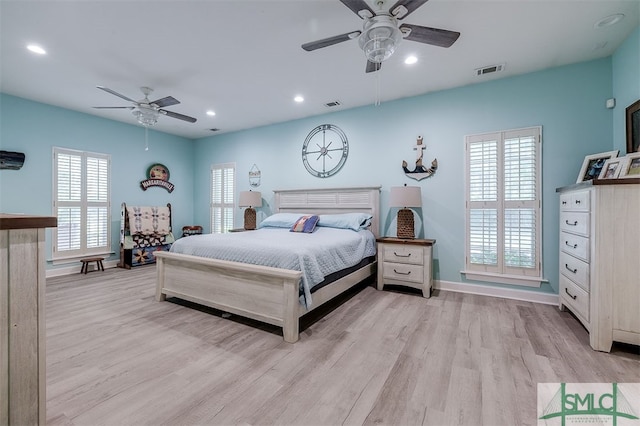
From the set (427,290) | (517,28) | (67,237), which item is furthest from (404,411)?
(67,237)

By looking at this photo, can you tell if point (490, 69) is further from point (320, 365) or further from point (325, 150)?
point (320, 365)

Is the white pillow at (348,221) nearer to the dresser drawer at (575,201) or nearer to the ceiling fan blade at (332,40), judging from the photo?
the dresser drawer at (575,201)

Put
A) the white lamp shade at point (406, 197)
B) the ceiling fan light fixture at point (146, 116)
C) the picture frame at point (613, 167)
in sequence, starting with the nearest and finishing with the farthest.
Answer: the picture frame at point (613, 167) → the white lamp shade at point (406, 197) → the ceiling fan light fixture at point (146, 116)

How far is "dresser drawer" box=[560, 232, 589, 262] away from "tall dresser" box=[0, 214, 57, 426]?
11.6 ft

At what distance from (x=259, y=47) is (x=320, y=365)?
298cm

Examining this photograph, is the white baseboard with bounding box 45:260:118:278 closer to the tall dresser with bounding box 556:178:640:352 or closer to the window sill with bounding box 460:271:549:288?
the window sill with bounding box 460:271:549:288

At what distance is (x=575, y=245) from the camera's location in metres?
2.56

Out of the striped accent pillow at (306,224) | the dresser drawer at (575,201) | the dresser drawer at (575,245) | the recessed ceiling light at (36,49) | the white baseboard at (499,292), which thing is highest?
the recessed ceiling light at (36,49)

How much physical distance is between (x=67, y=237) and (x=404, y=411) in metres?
5.64

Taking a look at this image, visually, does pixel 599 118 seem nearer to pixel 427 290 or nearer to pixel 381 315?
pixel 427 290

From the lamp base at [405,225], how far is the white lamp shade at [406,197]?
23 centimetres

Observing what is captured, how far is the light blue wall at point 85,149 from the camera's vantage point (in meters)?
4.06

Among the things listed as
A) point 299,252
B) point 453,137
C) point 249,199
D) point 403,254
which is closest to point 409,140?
point 453,137

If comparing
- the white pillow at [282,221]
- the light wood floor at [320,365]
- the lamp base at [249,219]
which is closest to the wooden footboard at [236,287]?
the light wood floor at [320,365]
